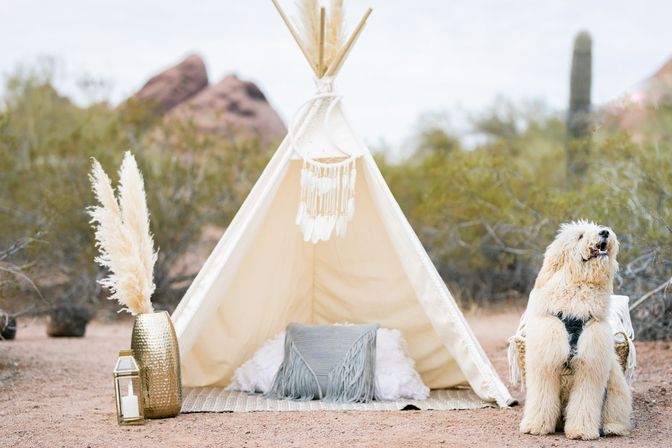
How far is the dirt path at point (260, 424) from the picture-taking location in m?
4.27

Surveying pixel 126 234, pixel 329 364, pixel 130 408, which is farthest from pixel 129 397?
pixel 329 364

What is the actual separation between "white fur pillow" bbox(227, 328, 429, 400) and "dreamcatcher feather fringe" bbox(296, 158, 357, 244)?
2.88ft

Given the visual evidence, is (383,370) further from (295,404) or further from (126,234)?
(126,234)

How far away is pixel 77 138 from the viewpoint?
10.7m

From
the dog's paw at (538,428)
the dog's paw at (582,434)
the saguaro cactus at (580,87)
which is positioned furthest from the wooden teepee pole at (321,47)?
the saguaro cactus at (580,87)

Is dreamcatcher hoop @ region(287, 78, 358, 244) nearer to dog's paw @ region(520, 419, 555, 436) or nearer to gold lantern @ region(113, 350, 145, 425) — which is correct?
gold lantern @ region(113, 350, 145, 425)

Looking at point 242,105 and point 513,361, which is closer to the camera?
point 513,361

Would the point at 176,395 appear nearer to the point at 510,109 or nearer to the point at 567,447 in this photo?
the point at 567,447

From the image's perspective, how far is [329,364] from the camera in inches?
218

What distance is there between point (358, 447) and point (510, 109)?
19.3 metres

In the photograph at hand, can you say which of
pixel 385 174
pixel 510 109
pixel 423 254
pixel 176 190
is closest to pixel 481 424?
pixel 423 254

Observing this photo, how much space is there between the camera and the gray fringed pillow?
17.8 ft

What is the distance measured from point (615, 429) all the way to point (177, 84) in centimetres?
1559

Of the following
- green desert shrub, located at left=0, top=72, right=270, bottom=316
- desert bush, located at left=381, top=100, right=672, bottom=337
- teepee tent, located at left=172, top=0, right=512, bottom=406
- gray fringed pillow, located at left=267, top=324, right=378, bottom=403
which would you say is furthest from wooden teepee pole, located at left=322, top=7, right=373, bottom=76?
green desert shrub, located at left=0, top=72, right=270, bottom=316
